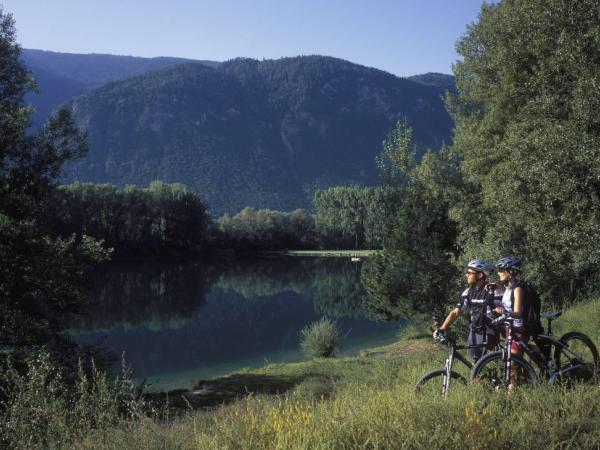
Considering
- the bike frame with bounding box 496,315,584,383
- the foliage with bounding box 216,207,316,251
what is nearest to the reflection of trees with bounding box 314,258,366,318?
the bike frame with bounding box 496,315,584,383

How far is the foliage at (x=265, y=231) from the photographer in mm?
100062

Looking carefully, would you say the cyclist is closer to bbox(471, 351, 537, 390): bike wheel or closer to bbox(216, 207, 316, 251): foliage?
bbox(471, 351, 537, 390): bike wheel

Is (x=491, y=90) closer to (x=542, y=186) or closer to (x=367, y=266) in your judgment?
(x=542, y=186)

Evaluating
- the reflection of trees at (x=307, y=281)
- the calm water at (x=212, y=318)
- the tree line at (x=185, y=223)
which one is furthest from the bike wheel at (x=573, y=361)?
the tree line at (x=185, y=223)

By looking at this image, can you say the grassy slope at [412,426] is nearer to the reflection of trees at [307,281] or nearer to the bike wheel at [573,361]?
the bike wheel at [573,361]

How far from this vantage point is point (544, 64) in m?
16.7

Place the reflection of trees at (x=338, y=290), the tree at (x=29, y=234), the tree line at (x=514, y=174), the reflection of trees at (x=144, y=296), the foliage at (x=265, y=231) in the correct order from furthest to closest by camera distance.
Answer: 1. the foliage at (x=265, y=231)
2. the reflection of trees at (x=338, y=290)
3. the reflection of trees at (x=144, y=296)
4. the tree line at (x=514, y=174)
5. the tree at (x=29, y=234)

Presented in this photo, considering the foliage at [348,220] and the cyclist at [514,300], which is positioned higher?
the cyclist at [514,300]

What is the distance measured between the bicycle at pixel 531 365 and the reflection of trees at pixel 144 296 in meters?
19.6

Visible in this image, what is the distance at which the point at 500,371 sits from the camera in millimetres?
5969

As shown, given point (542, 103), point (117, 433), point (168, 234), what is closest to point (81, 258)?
point (117, 433)

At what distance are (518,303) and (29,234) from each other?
9.93m

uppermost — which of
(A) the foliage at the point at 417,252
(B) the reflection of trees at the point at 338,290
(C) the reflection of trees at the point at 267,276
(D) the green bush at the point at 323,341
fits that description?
(A) the foliage at the point at 417,252

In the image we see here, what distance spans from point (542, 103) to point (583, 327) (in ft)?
26.9
